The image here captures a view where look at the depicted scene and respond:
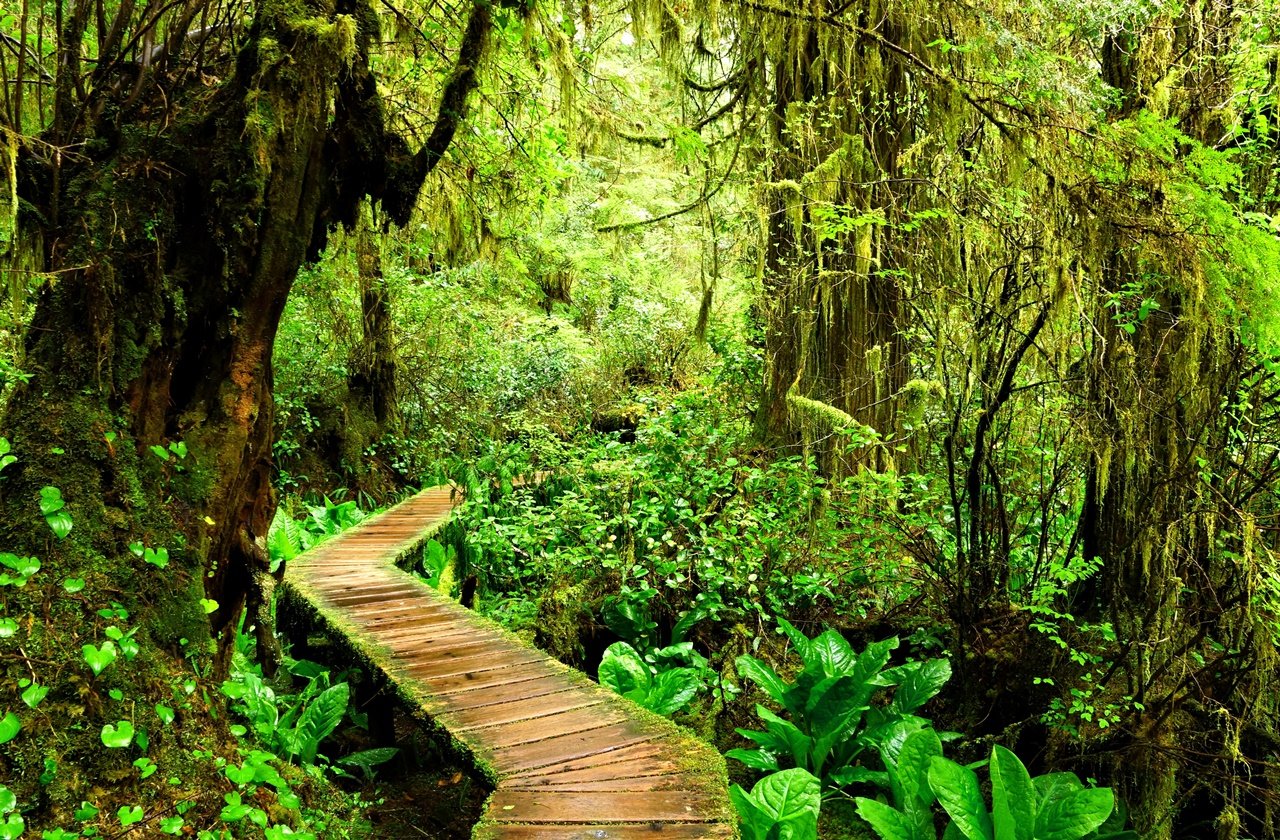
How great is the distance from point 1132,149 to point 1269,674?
8.53 ft

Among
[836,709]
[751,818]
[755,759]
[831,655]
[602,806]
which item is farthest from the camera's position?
[831,655]

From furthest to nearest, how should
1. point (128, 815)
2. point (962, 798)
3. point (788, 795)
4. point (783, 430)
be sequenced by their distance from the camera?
1. point (783, 430)
2. point (962, 798)
3. point (788, 795)
4. point (128, 815)

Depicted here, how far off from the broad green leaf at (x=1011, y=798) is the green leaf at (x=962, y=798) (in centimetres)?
6

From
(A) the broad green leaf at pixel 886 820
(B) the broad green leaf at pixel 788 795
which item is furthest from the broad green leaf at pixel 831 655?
(B) the broad green leaf at pixel 788 795

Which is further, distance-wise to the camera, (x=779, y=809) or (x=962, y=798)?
(x=962, y=798)

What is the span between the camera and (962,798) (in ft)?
11.5

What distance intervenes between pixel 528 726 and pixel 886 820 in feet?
5.85

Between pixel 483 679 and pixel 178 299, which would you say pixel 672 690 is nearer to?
pixel 483 679

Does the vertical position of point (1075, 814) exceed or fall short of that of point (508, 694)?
it falls short

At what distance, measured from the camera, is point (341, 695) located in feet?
14.6

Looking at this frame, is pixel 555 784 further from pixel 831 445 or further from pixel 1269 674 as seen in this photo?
pixel 831 445

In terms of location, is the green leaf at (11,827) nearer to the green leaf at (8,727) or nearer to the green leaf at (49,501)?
the green leaf at (8,727)

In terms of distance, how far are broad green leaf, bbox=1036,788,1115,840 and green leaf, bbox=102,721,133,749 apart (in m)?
3.69

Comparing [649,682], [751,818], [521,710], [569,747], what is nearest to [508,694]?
[521,710]
